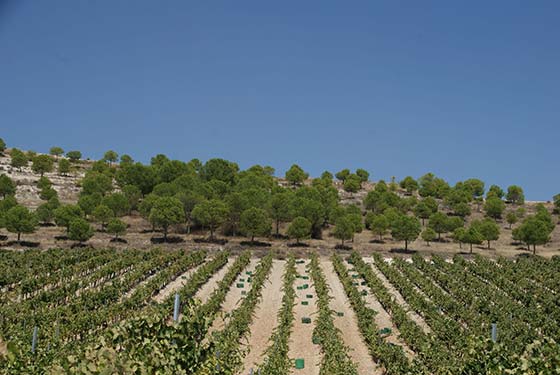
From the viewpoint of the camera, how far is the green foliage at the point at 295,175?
Result: 3452 inches

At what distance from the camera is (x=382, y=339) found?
68.6ft

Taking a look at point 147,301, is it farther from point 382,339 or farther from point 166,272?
point 382,339

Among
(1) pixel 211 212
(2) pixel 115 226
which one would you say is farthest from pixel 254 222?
(2) pixel 115 226

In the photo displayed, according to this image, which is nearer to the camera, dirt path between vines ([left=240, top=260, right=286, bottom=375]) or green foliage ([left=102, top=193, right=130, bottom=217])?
dirt path between vines ([left=240, top=260, right=286, bottom=375])

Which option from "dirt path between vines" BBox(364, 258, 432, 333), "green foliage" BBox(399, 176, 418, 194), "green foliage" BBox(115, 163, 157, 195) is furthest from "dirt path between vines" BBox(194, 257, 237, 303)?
"green foliage" BBox(399, 176, 418, 194)

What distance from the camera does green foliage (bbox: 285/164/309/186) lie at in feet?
288

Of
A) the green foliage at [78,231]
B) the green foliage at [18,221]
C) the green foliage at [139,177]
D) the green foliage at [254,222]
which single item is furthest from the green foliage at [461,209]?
the green foliage at [18,221]

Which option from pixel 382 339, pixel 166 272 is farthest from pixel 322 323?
pixel 166 272

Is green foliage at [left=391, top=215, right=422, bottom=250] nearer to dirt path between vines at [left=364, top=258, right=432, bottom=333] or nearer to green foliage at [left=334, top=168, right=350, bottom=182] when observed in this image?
dirt path between vines at [left=364, top=258, right=432, bottom=333]

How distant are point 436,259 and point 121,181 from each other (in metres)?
43.1

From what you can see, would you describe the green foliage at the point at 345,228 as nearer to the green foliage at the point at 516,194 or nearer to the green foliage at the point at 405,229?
the green foliage at the point at 405,229

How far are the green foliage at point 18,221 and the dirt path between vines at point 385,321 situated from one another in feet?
92.4

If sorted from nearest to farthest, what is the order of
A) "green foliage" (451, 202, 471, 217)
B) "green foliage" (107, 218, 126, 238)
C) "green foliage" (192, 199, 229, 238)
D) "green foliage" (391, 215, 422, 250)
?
"green foliage" (107, 218, 126, 238) < "green foliage" (391, 215, 422, 250) < "green foliage" (192, 199, 229, 238) < "green foliage" (451, 202, 471, 217)

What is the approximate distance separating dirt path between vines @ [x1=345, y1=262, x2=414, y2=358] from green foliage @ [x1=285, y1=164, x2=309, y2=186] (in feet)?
179
